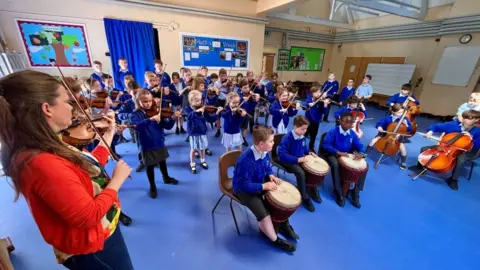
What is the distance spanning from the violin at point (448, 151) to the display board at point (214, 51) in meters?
5.95

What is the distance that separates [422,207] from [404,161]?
4.26ft

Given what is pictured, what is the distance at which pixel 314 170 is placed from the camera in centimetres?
235

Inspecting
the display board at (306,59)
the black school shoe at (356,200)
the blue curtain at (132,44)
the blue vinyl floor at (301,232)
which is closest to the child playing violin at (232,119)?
the blue vinyl floor at (301,232)

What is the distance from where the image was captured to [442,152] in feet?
10.0

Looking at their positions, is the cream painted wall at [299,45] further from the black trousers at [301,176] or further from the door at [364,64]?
the black trousers at [301,176]

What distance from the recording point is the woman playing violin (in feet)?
2.26

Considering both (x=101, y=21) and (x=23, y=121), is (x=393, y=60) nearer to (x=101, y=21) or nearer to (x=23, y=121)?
(x=101, y=21)

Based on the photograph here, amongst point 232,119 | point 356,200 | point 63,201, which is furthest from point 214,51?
point 63,201

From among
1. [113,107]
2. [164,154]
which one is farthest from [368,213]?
[113,107]

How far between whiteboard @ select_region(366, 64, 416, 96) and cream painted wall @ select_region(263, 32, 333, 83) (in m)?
2.39

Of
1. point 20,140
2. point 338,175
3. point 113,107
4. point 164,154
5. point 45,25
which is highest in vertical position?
point 45,25

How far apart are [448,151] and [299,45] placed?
26.8ft

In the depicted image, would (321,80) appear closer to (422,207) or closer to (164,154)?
(422,207)

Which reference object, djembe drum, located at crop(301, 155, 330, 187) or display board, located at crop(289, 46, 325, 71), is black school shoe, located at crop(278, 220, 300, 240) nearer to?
djembe drum, located at crop(301, 155, 330, 187)
